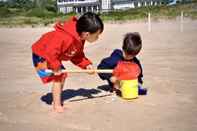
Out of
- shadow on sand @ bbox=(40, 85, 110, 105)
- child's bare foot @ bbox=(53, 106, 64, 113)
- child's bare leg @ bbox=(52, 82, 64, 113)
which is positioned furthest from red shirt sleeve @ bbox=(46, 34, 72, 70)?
shadow on sand @ bbox=(40, 85, 110, 105)

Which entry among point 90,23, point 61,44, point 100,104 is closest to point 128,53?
point 100,104

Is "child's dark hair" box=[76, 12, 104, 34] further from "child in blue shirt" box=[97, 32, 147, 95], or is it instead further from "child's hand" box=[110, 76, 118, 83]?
"child's hand" box=[110, 76, 118, 83]

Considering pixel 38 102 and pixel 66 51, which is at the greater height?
pixel 66 51

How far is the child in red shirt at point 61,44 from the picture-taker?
18.3 ft

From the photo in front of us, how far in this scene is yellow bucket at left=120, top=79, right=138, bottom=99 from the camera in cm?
617

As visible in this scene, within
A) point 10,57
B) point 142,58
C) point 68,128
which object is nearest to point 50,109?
point 68,128

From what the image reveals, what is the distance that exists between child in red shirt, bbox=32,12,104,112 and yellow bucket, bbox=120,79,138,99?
78 cm

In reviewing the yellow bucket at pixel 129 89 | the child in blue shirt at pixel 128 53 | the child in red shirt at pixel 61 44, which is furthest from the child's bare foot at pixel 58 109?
the child in blue shirt at pixel 128 53

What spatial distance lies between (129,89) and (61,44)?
114 centimetres

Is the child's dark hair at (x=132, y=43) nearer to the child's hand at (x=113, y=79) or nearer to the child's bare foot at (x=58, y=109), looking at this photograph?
the child's hand at (x=113, y=79)

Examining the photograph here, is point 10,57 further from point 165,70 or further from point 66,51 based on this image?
point 66,51

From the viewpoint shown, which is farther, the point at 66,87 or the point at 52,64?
the point at 66,87

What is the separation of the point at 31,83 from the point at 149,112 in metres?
2.73

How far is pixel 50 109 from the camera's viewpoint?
5.91 m
